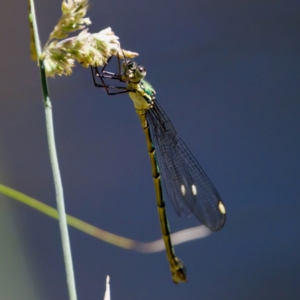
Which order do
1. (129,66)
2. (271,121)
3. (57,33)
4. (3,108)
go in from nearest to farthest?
(57,33) < (129,66) < (3,108) < (271,121)

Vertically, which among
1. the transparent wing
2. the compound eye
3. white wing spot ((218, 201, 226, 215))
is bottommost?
white wing spot ((218, 201, 226, 215))

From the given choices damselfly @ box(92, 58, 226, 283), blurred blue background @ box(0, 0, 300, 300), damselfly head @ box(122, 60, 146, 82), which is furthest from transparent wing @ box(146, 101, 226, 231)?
blurred blue background @ box(0, 0, 300, 300)

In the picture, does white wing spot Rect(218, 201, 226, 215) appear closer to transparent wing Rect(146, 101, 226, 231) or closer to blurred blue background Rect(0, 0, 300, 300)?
transparent wing Rect(146, 101, 226, 231)

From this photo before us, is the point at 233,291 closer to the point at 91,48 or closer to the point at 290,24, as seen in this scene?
the point at 290,24

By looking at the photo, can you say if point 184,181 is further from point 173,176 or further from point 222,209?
point 222,209

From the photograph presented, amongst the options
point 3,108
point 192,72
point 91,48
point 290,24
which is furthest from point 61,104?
point 91,48

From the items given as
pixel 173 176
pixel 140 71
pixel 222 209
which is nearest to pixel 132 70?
pixel 140 71
